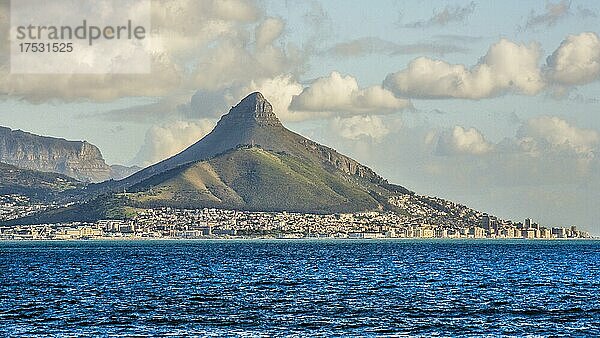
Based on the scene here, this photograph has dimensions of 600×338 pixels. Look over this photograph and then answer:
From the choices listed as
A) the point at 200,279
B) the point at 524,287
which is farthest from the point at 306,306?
the point at 200,279

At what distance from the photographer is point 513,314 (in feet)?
331

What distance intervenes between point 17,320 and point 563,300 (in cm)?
5748

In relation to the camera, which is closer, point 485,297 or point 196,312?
point 196,312

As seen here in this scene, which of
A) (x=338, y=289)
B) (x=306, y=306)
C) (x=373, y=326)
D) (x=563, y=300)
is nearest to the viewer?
(x=373, y=326)

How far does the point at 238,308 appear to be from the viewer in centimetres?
10631

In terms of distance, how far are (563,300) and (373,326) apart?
113 feet

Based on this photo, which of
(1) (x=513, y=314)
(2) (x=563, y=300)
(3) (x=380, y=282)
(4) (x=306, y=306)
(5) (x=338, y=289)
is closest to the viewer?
(1) (x=513, y=314)

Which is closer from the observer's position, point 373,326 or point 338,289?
point 373,326

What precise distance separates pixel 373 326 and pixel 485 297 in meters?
33.3

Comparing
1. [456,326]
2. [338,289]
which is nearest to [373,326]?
[456,326]

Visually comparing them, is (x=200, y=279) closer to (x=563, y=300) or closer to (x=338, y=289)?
(x=338, y=289)

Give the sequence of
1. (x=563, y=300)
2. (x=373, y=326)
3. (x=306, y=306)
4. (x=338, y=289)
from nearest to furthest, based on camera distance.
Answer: (x=373, y=326) < (x=306, y=306) < (x=563, y=300) < (x=338, y=289)

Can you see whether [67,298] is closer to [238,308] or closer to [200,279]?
[238,308]

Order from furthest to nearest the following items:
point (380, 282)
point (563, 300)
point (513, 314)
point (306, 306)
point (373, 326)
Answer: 1. point (380, 282)
2. point (563, 300)
3. point (306, 306)
4. point (513, 314)
5. point (373, 326)
